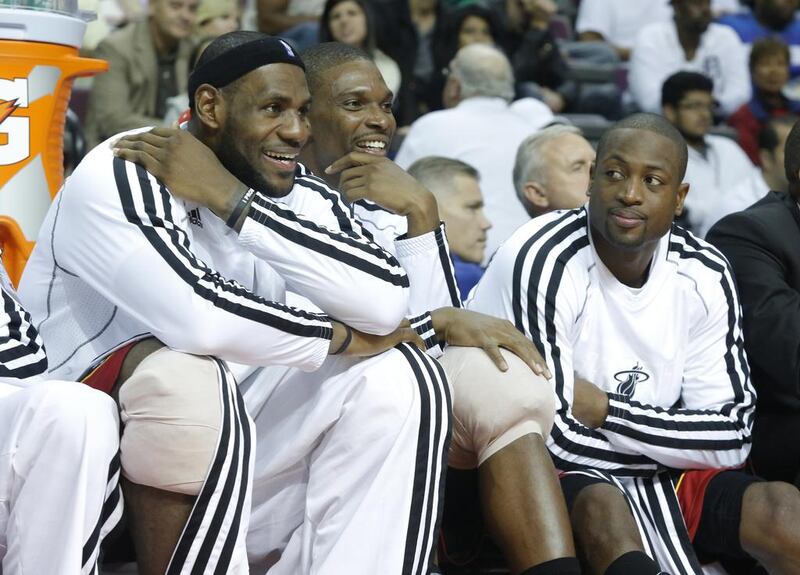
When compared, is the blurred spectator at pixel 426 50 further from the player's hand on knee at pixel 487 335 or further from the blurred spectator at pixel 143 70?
the player's hand on knee at pixel 487 335

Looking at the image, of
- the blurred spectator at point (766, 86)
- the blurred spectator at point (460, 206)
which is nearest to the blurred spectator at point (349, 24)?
the blurred spectator at point (460, 206)

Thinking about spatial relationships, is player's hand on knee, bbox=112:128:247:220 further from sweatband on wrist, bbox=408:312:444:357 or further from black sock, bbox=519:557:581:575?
black sock, bbox=519:557:581:575

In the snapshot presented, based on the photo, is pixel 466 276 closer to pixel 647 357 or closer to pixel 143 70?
pixel 647 357

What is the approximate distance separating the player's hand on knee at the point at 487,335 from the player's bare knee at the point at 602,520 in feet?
1.07

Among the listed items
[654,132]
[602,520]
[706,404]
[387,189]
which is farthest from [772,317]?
[387,189]

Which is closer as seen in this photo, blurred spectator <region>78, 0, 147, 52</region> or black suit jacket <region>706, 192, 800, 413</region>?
black suit jacket <region>706, 192, 800, 413</region>

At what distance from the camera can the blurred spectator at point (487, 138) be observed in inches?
229

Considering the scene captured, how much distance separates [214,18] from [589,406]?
158 inches

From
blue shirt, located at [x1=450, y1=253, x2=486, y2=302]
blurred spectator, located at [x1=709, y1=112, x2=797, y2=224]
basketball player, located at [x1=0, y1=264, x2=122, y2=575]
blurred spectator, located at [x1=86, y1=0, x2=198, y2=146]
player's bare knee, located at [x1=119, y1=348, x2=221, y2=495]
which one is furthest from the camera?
blurred spectator, located at [x1=709, y1=112, x2=797, y2=224]

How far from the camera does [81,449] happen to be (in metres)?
2.43

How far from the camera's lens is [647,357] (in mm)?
3551

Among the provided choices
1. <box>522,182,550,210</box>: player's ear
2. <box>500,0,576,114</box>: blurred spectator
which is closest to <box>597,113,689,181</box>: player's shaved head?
<box>522,182,550,210</box>: player's ear

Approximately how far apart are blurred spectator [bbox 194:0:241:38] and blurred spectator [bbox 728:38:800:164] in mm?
3225

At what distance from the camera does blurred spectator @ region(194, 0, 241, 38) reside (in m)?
6.63
